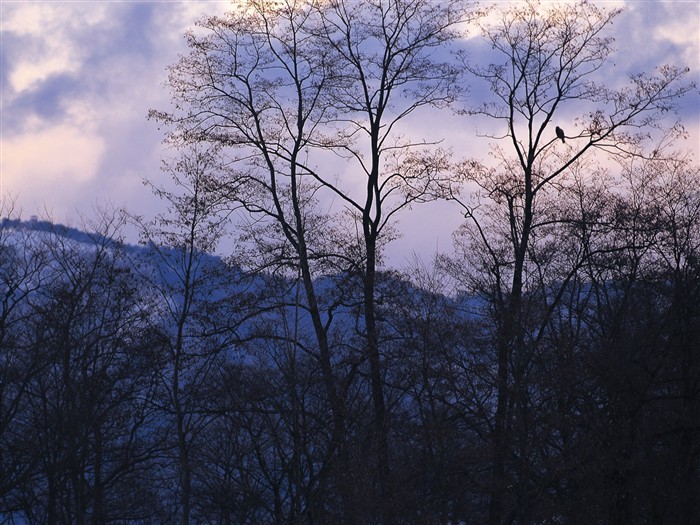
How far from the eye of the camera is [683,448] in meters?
19.2

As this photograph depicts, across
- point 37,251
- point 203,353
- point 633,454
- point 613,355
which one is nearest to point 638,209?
point 613,355

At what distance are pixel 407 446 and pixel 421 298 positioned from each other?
4.06 meters

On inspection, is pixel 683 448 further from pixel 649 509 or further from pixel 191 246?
pixel 191 246

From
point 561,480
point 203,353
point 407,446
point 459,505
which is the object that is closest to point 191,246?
point 203,353

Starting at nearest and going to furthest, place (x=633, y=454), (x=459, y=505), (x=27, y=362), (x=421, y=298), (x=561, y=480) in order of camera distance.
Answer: (x=633, y=454), (x=561, y=480), (x=459, y=505), (x=27, y=362), (x=421, y=298)

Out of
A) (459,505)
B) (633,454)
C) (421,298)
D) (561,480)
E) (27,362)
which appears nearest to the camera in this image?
(633,454)

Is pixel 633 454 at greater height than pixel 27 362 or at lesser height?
lesser

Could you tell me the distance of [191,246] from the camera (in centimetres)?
2517

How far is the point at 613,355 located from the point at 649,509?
341 centimetres

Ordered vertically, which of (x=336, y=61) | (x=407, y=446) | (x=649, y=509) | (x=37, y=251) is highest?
(x=336, y=61)

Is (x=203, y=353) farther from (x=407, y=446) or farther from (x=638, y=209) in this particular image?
(x=638, y=209)

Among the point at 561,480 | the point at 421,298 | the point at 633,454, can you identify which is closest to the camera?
the point at 633,454

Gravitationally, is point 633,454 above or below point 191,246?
below

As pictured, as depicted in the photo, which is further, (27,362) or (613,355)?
(27,362)
